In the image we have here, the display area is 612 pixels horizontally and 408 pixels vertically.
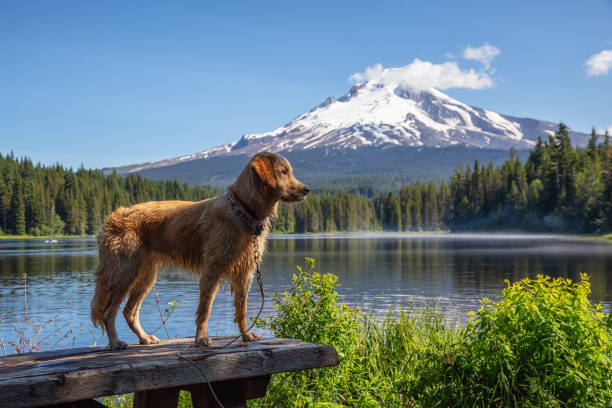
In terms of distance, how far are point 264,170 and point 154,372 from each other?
71.8 inches

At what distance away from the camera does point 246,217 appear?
4.54 meters

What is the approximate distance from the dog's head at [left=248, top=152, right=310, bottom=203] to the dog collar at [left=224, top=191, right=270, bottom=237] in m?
0.29

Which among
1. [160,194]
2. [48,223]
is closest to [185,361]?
[48,223]

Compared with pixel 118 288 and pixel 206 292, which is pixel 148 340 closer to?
pixel 118 288

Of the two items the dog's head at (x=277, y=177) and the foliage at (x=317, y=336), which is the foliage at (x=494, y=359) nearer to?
the foliage at (x=317, y=336)

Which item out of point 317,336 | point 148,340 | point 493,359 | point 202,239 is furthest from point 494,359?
point 148,340

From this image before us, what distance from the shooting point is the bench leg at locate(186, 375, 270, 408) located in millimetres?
4043

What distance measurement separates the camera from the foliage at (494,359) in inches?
178

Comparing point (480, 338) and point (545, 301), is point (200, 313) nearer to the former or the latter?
point (480, 338)

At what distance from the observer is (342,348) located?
5.90m

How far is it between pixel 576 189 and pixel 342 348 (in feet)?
330

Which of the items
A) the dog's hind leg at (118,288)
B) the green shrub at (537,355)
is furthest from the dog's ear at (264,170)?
the green shrub at (537,355)

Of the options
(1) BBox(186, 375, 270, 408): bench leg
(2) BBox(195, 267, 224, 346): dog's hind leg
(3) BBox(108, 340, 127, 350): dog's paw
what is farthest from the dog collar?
(3) BBox(108, 340, 127, 350): dog's paw

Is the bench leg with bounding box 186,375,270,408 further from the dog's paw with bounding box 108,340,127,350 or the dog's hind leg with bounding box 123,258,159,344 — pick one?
the dog's hind leg with bounding box 123,258,159,344
